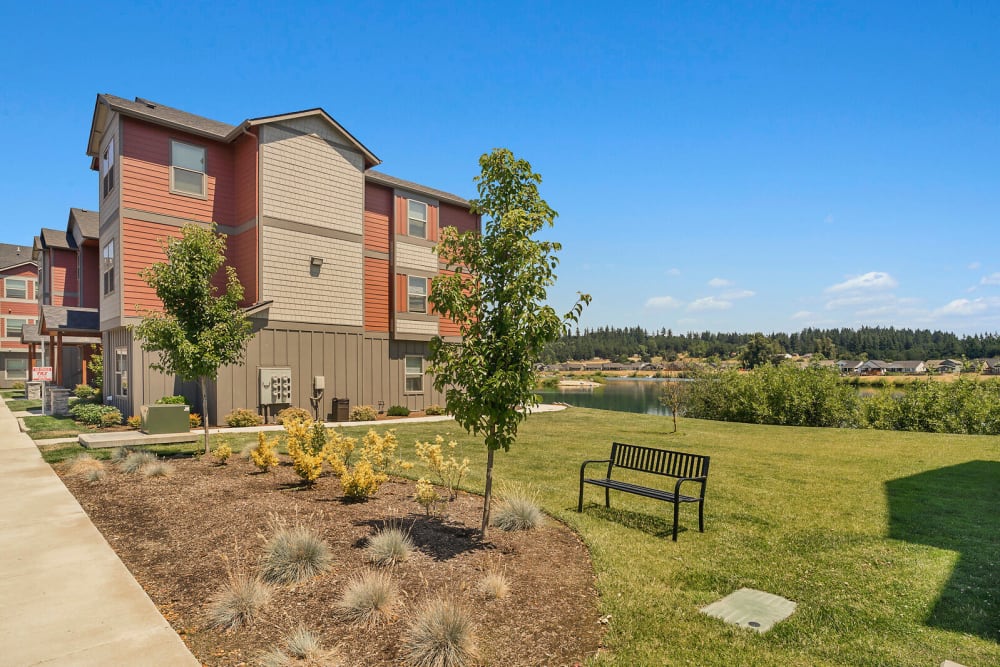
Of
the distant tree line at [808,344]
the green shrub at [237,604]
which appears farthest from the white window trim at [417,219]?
the distant tree line at [808,344]

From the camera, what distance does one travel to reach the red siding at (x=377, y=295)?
2059cm

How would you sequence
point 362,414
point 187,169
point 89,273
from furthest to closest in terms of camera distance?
point 89,273
point 362,414
point 187,169

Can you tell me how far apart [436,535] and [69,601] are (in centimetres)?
332

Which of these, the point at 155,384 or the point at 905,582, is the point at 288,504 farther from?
the point at 155,384

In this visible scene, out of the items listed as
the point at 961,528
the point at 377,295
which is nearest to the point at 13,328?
the point at 377,295

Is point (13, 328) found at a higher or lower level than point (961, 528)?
higher

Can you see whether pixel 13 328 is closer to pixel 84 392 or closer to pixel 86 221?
pixel 84 392

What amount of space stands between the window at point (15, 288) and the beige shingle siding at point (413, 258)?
3533 centimetres

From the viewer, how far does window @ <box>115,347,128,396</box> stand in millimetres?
17203

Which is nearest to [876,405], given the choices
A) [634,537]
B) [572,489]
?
[572,489]

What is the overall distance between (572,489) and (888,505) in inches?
181

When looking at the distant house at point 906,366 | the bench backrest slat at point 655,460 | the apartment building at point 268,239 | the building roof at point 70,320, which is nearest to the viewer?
the bench backrest slat at point 655,460

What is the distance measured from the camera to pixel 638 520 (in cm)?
723

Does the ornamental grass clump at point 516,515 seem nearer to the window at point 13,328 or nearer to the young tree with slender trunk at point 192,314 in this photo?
the young tree with slender trunk at point 192,314
